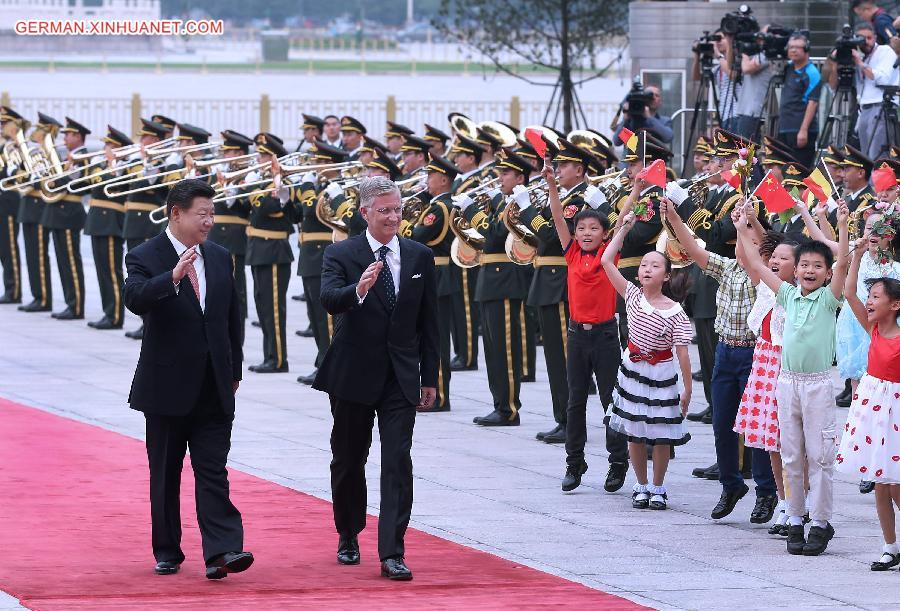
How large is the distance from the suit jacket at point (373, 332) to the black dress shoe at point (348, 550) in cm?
67

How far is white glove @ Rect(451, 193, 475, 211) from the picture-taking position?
13.6 meters

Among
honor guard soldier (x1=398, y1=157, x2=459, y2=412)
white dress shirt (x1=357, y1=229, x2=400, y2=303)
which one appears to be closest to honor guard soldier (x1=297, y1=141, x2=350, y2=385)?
honor guard soldier (x1=398, y1=157, x2=459, y2=412)

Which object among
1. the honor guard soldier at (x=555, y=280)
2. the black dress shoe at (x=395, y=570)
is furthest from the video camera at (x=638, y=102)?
the black dress shoe at (x=395, y=570)

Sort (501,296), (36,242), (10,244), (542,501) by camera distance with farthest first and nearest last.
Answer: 1. (10,244)
2. (36,242)
3. (501,296)
4. (542,501)

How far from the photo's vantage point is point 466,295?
15.6m

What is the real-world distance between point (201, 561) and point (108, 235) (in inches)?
413

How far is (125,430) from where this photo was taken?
1278 cm

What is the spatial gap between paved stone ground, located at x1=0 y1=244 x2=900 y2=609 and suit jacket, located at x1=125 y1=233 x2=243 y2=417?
110 cm

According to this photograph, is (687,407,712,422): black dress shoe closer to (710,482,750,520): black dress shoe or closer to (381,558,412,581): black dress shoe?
(710,482,750,520): black dress shoe

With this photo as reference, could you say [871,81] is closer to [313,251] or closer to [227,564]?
[313,251]

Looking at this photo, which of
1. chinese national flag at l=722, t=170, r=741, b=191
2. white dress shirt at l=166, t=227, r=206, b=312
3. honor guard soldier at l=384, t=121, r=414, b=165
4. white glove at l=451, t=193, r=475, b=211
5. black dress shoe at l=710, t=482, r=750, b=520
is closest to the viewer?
white dress shirt at l=166, t=227, r=206, b=312

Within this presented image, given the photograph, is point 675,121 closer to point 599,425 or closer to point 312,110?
point 599,425

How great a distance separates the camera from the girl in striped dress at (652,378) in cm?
1028

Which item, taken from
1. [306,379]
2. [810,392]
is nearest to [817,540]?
[810,392]
